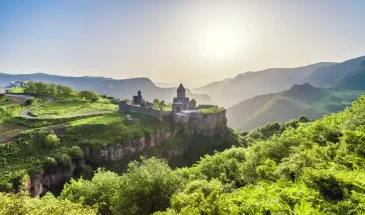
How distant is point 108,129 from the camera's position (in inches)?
2157

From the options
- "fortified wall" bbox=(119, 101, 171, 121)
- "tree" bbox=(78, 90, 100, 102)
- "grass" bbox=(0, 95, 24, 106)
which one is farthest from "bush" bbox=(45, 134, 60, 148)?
"tree" bbox=(78, 90, 100, 102)

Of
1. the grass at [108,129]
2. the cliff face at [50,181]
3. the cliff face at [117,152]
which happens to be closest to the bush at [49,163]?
the cliff face at [50,181]

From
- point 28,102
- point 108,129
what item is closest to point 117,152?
point 108,129

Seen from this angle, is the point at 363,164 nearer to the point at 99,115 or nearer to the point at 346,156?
the point at 346,156

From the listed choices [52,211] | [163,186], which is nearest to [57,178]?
[163,186]

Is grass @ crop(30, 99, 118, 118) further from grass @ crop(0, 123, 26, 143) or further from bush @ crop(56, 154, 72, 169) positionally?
bush @ crop(56, 154, 72, 169)

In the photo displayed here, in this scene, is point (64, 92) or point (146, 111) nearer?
point (146, 111)

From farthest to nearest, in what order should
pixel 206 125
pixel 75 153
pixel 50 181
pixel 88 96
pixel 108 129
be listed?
pixel 88 96 → pixel 206 125 → pixel 108 129 → pixel 75 153 → pixel 50 181

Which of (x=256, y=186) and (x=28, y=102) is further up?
(x=28, y=102)

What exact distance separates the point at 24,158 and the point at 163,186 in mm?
32162

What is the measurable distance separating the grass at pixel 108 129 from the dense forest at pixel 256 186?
76.8ft

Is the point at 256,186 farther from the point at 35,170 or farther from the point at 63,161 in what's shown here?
the point at 63,161

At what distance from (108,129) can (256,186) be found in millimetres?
46825

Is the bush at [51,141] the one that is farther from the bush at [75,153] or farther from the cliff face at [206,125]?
the cliff face at [206,125]
